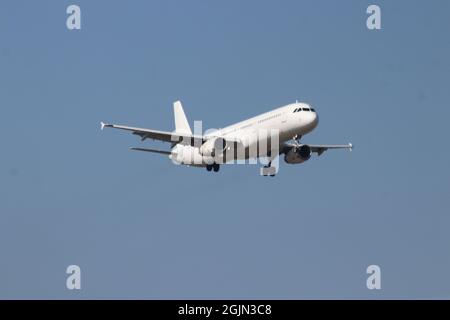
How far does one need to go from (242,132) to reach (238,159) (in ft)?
8.31

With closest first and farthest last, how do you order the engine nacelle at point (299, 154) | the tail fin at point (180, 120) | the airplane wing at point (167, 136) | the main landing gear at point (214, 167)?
the airplane wing at point (167, 136) → the engine nacelle at point (299, 154) → the main landing gear at point (214, 167) → the tail fin at point (180, 120)

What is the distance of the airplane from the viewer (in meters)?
84.0

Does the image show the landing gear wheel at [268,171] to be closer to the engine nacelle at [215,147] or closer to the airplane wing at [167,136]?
the engine nacelle at [215,147]

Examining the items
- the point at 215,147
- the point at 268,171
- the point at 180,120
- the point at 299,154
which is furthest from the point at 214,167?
the point at 180,120

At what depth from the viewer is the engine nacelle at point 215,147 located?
87438mm

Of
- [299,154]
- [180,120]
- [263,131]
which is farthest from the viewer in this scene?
[180,120]

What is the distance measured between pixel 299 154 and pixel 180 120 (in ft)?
73.0

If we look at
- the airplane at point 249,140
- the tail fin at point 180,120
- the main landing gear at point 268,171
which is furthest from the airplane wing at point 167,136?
the tail fin at point 180,120

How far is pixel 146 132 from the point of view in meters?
87.7

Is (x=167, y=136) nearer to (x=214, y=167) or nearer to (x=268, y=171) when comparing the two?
(x=214, y=167)

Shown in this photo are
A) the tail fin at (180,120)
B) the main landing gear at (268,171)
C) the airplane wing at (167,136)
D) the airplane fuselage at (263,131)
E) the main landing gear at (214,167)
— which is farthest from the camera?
the tail fin at (180,120)

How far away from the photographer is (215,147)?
87.6 m

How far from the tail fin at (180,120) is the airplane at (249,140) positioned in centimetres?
1263
